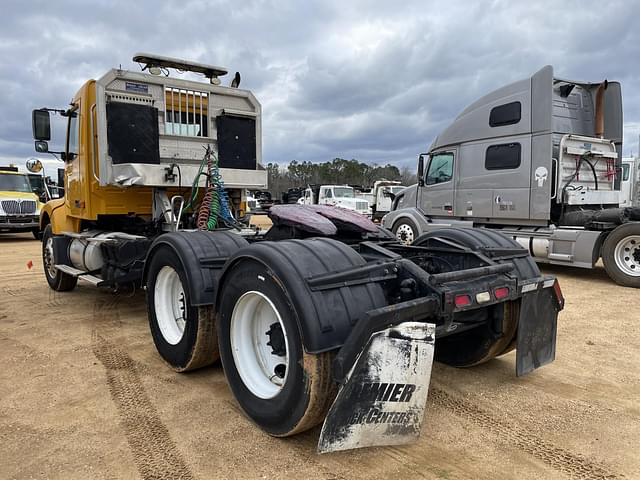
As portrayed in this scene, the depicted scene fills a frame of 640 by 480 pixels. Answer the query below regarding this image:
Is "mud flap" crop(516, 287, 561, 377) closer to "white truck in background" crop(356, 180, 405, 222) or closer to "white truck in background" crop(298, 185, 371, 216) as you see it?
"white truck in background" crop(298, 185, 371, 216)

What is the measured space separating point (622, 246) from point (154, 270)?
751cm

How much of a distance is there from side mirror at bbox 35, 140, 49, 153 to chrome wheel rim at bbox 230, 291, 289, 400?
16.4ft

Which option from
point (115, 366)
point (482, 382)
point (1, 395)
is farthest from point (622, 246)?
point (1, 395)

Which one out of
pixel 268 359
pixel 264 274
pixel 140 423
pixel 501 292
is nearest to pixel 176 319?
pixel 140 423

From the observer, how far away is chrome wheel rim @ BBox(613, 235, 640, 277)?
7852mm

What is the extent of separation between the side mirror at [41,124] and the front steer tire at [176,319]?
3488mm

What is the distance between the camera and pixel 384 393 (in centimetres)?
239

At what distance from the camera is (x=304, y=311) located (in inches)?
95.9

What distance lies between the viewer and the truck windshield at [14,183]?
16812mm

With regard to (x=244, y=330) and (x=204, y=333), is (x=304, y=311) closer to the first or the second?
(x=244, y=330)

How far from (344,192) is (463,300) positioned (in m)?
23.5

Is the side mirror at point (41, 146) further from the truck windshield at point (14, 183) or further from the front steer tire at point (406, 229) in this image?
the truck windshield at point (14, 183)

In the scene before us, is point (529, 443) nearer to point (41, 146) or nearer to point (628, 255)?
point (628, 255)

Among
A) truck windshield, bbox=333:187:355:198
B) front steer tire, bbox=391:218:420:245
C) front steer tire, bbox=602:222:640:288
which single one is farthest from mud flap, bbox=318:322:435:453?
truck windshield, bbox=333:187:355:198
